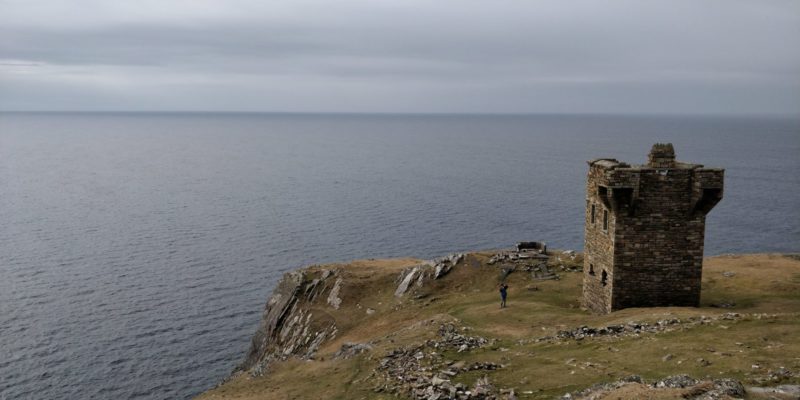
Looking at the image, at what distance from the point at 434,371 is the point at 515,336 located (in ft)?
24.2

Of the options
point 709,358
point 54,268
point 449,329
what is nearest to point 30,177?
point 54,268

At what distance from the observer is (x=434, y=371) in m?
31.7

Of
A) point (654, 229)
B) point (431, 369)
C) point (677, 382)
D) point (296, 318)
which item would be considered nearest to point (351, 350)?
point (431, 369)

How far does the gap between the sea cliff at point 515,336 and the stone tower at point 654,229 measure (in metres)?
2.20

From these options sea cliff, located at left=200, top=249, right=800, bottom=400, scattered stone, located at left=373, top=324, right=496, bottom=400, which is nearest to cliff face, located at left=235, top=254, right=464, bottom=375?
sea cliff, located at left=200, top=249, right=800, bottom=400

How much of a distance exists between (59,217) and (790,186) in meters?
172

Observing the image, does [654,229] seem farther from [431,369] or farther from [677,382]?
[431,369]

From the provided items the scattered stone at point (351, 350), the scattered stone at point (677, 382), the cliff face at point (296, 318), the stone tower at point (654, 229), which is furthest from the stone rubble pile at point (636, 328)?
the cliff face at point (296, 318)

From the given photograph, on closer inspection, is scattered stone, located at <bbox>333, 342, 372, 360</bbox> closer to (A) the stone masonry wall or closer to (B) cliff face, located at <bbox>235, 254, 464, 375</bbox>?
(B) cliff face, located at <bbox>235, 254, 464, 375</bbox>

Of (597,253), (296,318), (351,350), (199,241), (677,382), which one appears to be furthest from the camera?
(199,241)

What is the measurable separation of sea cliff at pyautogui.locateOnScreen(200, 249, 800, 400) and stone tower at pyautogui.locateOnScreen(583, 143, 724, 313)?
220 cm

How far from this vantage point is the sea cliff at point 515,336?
26625 millimetres

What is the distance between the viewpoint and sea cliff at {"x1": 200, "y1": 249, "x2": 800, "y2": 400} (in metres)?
26.6

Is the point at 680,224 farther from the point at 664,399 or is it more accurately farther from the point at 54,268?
the point at 54,268
